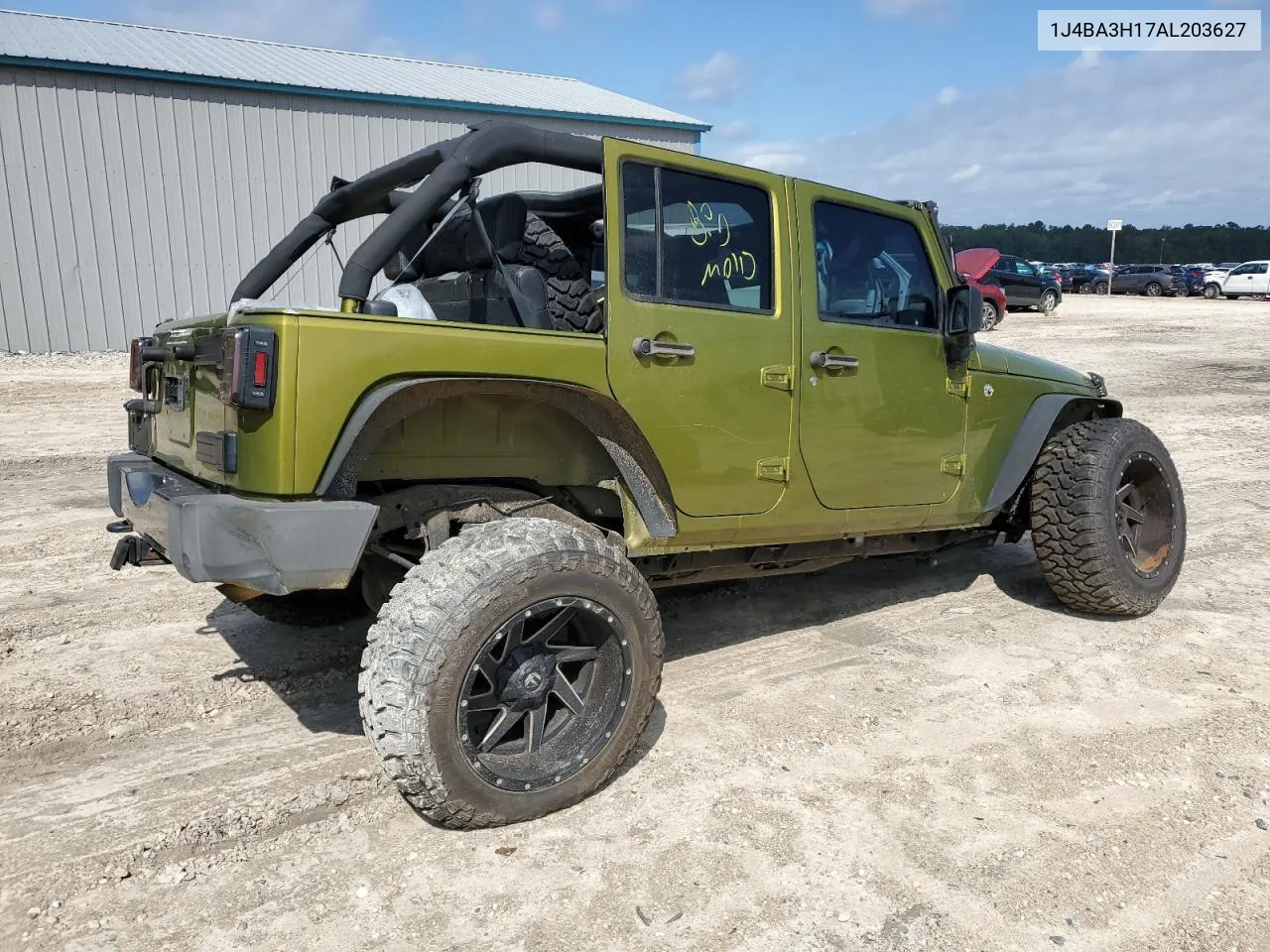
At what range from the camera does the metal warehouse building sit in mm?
14094

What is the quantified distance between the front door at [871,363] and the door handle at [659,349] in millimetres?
546

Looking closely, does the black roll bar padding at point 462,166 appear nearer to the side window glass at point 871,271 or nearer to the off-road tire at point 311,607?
the side window glass at point 871,271

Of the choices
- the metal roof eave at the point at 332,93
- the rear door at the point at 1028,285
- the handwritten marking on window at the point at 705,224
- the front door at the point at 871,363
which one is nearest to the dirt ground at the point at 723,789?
the front door at the point at 871,363

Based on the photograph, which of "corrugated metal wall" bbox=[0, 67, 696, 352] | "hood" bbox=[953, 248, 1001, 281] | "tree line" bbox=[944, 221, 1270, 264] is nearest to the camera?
"corrugated metal wall" bbox=[0, 67, 696, 352]

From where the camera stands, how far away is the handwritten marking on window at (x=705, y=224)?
327 cm

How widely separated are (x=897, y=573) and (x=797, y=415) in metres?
2.27

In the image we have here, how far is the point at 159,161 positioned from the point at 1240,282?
34620 mm

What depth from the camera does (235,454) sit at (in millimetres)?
2605

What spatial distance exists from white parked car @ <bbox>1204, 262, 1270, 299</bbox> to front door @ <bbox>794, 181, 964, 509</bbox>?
3597cm

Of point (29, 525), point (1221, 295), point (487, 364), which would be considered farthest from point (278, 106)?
point (1221, 295)

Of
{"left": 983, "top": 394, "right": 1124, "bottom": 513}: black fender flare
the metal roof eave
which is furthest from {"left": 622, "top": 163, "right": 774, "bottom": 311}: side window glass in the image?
the metal roof eave

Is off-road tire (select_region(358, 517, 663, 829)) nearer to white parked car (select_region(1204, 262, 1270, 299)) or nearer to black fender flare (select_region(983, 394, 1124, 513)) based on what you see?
black fender flare (select_region(983, 394, 1124, 513))

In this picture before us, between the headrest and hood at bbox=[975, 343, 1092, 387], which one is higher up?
the headrest

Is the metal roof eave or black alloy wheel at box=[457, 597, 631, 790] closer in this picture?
black alloy wheel at box=[457, 597, 631, 790]
